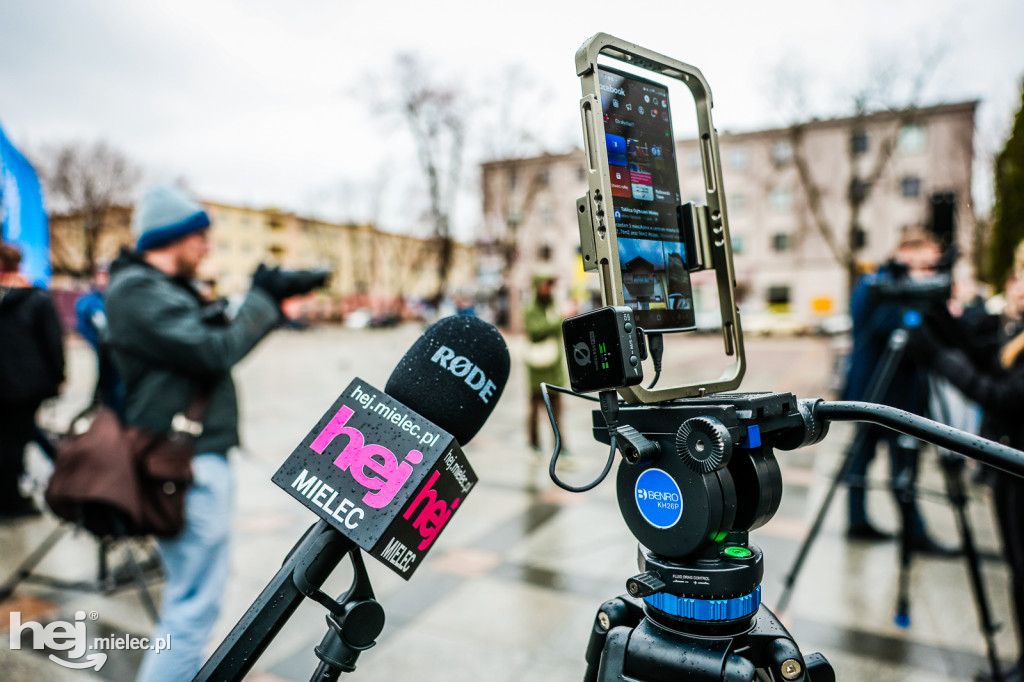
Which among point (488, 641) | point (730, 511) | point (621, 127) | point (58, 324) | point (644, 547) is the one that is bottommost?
point (488, 641)

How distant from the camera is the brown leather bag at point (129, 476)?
6.82 ft

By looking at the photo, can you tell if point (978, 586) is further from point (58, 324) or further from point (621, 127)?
point (58, 324)

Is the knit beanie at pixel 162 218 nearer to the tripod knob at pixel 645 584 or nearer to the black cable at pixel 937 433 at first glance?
the tripod knob at pixel 645 584

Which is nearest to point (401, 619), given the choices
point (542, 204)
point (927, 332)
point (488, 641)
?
point (488, 641)

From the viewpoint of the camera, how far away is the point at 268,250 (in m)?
64.0

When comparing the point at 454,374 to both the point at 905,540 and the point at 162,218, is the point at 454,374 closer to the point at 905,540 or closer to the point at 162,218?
the point at 162,218

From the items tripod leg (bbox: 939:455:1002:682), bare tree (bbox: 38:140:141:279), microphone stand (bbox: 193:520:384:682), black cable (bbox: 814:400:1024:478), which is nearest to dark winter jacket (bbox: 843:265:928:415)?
tripod leg (bbox: 939:455:1002:682)

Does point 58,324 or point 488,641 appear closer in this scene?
point 488,641

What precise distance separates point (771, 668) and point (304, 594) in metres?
0.72

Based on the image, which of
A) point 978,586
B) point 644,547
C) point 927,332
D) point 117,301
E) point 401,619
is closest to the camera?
point 644,547

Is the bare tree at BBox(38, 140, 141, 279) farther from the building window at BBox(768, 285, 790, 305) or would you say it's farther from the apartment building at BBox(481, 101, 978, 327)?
the building window at BBox(768, 285, 790, 305)

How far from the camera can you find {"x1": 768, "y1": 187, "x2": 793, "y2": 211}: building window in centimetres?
3722

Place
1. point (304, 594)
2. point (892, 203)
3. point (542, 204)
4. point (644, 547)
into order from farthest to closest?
point (542, 204) < point (892, 203) < point (644, 547) < point (304, 594)

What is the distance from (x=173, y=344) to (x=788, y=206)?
39.9m
